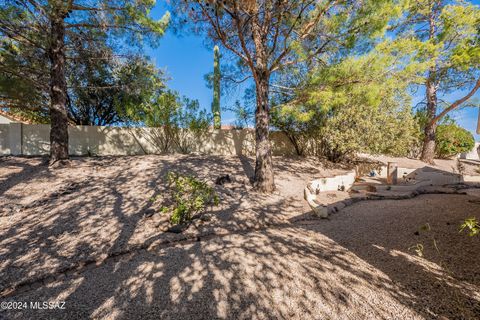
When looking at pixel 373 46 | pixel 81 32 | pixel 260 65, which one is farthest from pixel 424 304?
pixel 81 32

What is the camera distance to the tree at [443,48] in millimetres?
7078

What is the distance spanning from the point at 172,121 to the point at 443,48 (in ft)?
40.1

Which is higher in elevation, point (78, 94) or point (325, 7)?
point (325, 7)

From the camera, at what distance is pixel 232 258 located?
2.48 meters

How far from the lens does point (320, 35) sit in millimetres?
5312

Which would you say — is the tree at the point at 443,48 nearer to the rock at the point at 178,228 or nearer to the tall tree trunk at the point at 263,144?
the tall tree trunk at the point at 263,144

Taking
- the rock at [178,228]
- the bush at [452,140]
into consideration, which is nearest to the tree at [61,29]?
the rock at [178,228]

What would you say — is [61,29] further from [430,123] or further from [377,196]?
[430,123]

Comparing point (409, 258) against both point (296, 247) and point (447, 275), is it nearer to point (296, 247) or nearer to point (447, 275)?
point (447, 275)

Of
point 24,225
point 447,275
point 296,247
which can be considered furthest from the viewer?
point 24,225

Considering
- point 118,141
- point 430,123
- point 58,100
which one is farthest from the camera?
point 430,123

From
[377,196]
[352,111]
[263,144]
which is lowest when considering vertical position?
[377,196]

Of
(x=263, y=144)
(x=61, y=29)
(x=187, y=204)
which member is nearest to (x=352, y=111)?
(x=263, y=144)

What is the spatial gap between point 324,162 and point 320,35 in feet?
17.3
